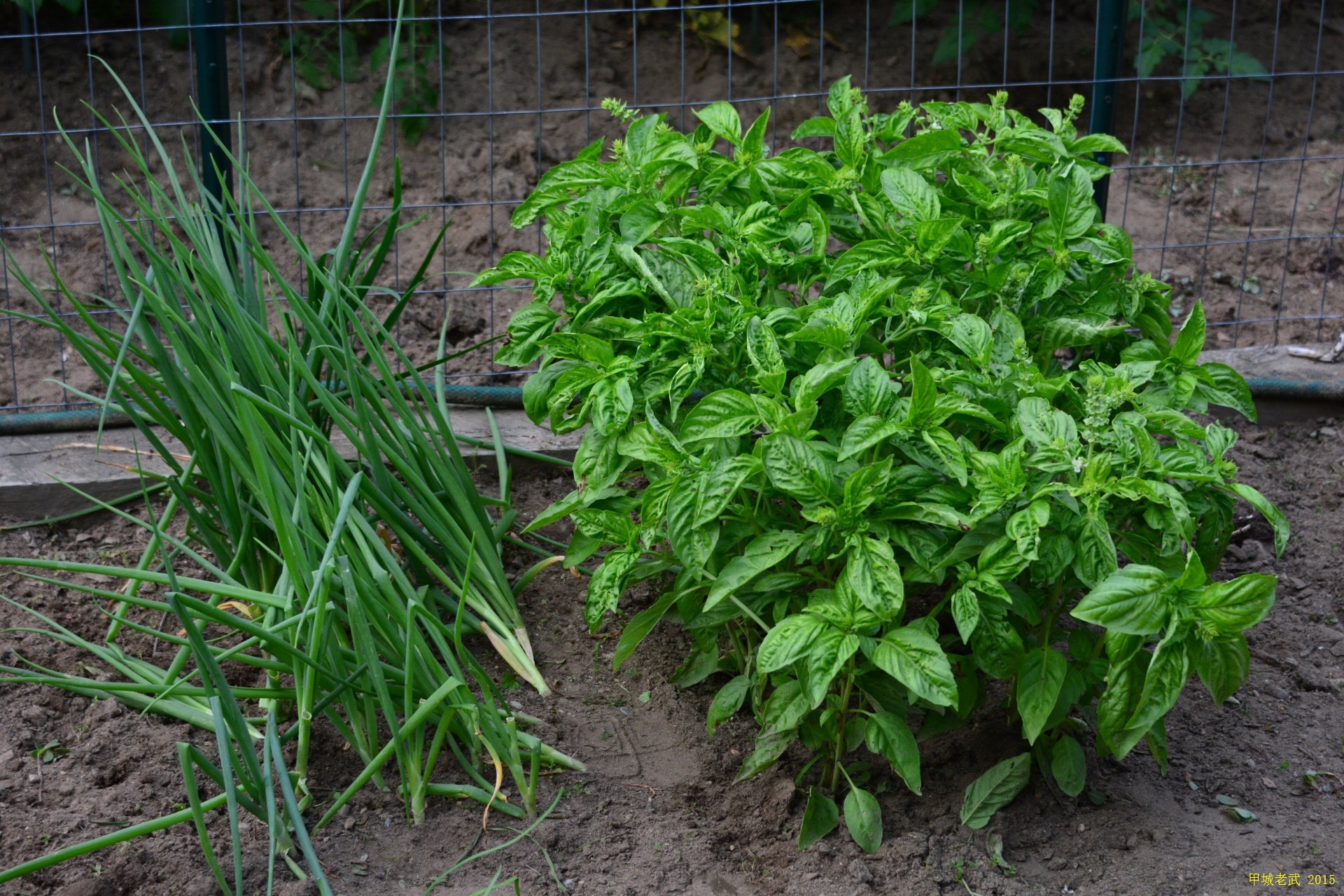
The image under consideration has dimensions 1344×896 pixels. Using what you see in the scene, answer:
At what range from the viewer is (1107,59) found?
3.25 meters

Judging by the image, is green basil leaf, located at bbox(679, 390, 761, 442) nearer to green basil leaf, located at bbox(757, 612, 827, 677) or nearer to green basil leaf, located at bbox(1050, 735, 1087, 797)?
green basil leaf, located at bbox(757, 612, 827, 677)

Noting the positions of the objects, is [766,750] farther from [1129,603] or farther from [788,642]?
[1129,603]

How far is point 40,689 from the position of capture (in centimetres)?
214

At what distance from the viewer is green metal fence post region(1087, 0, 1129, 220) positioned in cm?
323

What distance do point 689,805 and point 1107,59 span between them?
7.74 ft

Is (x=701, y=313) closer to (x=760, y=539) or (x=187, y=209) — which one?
(x=760, y=539)

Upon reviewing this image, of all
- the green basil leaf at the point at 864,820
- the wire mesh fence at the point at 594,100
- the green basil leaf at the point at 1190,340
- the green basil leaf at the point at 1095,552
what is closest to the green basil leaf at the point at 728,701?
the green basil leaf at the point at 864,820

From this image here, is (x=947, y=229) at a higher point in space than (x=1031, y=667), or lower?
higher

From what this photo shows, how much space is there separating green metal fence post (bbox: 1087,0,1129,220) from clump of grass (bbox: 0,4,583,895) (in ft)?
6.57

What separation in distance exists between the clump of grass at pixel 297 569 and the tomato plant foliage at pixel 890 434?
259mm

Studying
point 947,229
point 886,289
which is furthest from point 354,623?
point 947,229

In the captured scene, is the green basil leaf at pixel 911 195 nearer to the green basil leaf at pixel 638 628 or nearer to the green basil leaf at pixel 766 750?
the green basil leaf at pixel 638 628

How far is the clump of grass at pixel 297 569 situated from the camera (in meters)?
1.73

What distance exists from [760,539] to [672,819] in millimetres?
535
